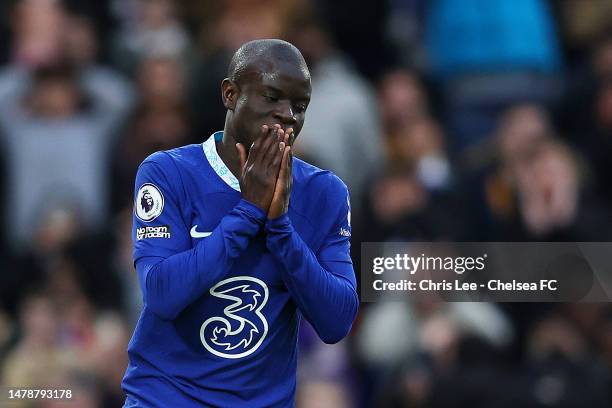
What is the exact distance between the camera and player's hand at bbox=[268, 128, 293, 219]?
4.21m

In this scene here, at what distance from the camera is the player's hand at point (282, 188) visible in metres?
4.21

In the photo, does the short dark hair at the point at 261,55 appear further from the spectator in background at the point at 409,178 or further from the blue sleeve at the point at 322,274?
the spectator in background at the point at 409,178

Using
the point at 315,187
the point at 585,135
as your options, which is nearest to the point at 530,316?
the point at 585,135

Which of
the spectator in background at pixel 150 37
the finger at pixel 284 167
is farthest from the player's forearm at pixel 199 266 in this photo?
the spectator in background at pixel 150 37

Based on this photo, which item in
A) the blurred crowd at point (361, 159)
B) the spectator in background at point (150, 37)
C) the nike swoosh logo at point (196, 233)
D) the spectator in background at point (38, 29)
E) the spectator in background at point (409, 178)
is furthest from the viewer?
the spectator in background at point (150, 37)

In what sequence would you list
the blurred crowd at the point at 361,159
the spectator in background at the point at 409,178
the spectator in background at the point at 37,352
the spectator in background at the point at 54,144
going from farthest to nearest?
1. the spectator in background at the point at 54,144
2. the spectator in background at the point at 409,178
3. the blurred crowd at the point at 361,159
4. the spectator in background at the point at 37,352

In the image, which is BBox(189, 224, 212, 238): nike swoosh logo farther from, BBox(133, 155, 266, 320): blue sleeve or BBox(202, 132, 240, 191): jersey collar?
BBox(202, 132, 240, 191): jersey collar

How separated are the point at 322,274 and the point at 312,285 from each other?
0.06 meters

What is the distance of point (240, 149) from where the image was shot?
14.2 feet

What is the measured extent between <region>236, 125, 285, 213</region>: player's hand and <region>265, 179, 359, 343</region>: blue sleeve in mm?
87

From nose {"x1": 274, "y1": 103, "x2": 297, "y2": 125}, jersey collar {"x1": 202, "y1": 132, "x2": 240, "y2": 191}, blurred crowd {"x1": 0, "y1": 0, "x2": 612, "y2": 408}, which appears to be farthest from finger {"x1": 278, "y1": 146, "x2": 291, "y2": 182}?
blurred crowd {"x1": 0, "y1": 0, "x2": 612, "y2": 408}

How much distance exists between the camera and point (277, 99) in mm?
4312

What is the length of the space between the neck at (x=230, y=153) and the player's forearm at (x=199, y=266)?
0.91ft

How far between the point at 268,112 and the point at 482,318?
14.7 ft
